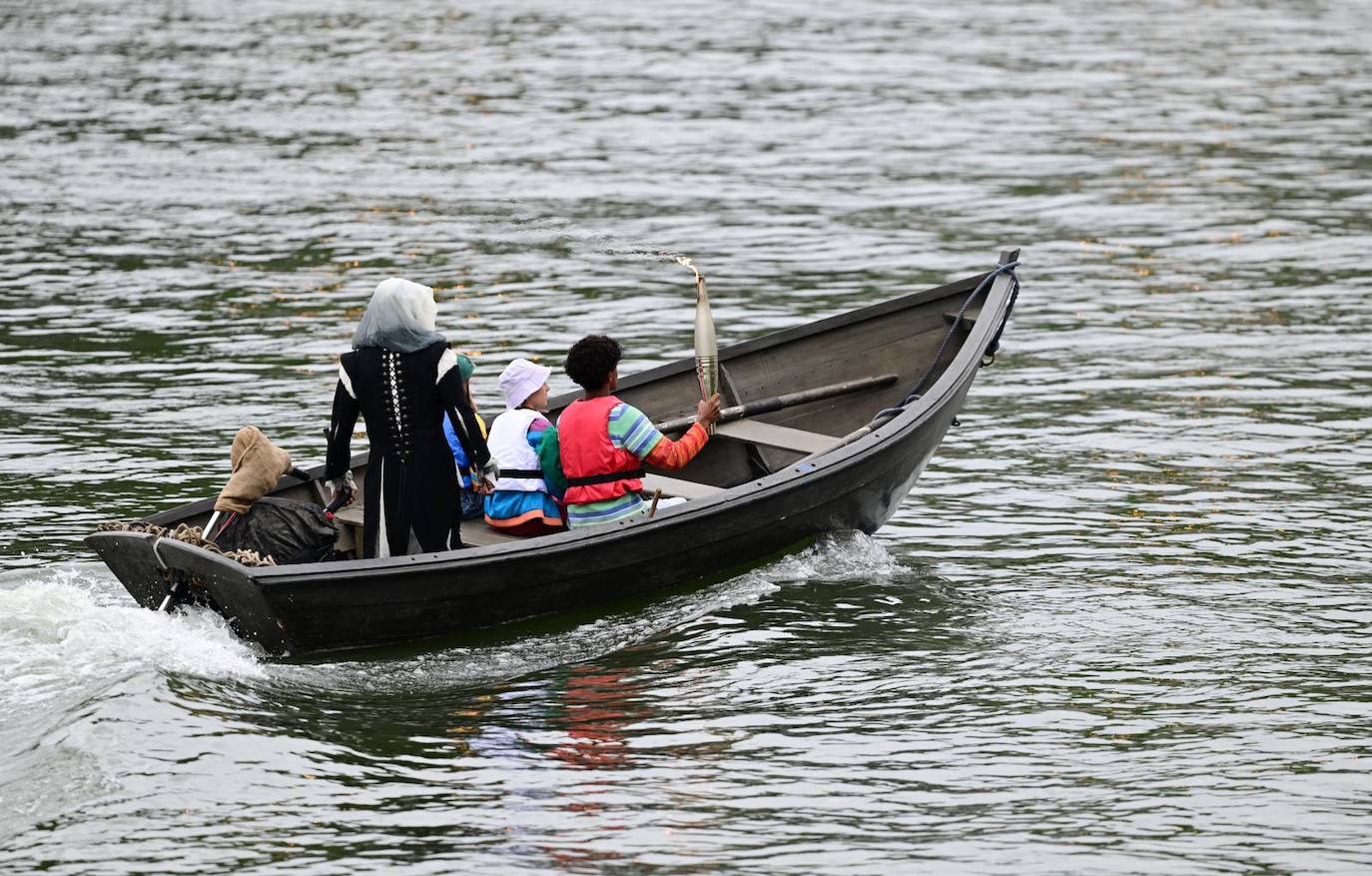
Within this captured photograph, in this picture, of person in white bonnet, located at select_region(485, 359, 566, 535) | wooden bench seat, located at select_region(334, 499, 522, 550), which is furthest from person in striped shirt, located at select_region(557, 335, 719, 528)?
wooden bench seat, located at select_region(334, 499, 522, 550)

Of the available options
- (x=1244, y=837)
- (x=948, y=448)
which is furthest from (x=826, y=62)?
(x=1244, y=837)

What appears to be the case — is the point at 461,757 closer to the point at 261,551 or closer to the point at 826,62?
the point at 261,551

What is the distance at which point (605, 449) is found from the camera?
9.61m

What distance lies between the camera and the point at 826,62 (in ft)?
104

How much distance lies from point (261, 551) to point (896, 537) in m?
4.00

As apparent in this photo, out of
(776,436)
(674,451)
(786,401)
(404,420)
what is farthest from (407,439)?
(786,401)

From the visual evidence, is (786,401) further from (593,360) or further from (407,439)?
(407,439)

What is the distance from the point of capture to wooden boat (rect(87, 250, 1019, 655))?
875 centimetres

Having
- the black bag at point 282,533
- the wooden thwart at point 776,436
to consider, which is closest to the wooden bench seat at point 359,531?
the black bag at point 282,533

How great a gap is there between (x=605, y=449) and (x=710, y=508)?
23.8 inches

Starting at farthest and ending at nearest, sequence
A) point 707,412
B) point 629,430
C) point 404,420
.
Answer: point 707,412
point 629,430
point 404,420

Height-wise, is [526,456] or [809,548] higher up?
[526,456]

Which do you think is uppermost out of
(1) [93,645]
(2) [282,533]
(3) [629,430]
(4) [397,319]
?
(4) [397,319]

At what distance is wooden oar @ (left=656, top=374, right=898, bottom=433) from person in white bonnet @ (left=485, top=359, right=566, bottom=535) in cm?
162
